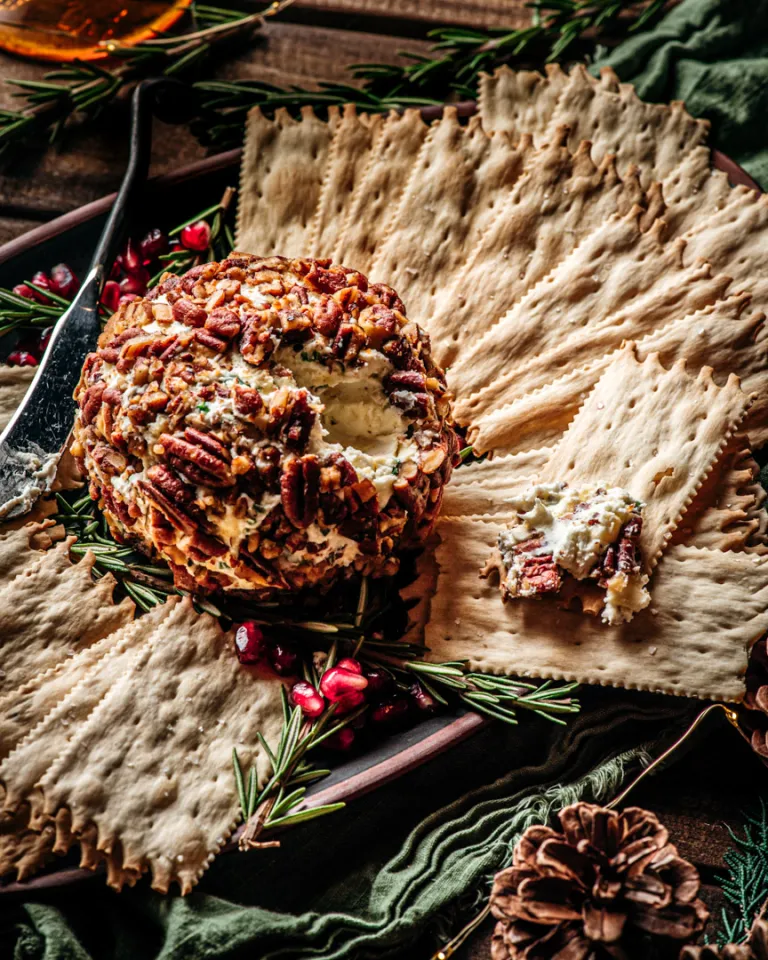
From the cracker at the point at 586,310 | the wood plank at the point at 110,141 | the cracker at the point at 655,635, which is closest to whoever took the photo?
the cracker at the point at 655,635

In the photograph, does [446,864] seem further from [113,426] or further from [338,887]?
[113,426]

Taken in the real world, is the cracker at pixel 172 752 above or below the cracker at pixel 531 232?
below

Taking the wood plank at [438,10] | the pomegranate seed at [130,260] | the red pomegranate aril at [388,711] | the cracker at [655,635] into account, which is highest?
the wood plank at [438,10]

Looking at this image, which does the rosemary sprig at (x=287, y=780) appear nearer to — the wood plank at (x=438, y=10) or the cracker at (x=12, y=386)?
the cracker at (x=12, y=386)

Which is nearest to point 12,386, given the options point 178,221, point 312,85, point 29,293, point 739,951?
point 29,293

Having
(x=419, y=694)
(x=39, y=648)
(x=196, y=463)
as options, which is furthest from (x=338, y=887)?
(x=196, y=463)

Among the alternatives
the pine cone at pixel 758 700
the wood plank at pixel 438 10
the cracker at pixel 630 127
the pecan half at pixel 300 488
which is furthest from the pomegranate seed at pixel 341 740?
the wood plank at pixel 438 10
